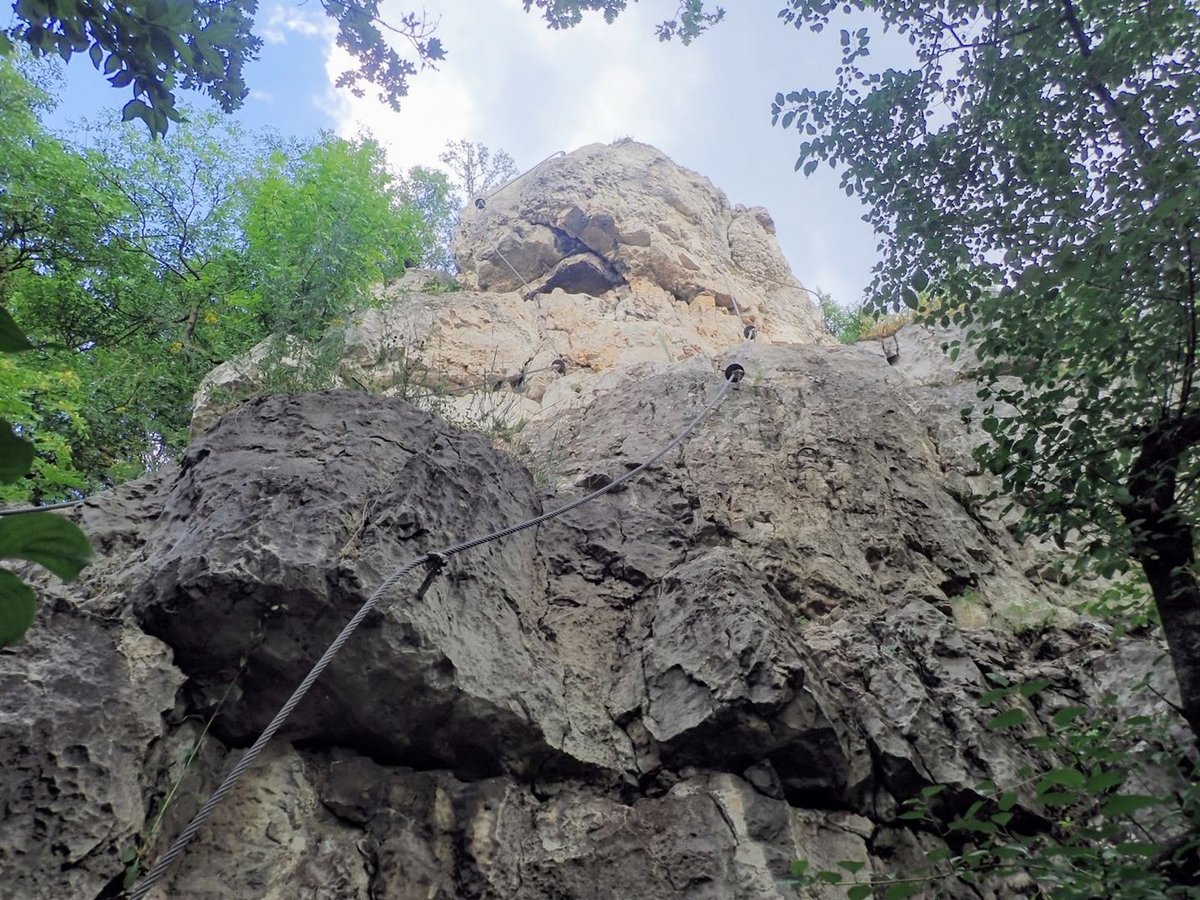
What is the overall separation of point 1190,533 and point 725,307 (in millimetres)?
9308

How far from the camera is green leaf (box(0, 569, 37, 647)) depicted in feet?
2.68

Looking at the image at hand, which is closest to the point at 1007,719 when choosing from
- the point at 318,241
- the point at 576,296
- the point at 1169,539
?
the point at 1169,539

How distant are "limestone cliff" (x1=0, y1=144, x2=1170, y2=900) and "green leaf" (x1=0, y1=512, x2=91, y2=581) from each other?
98.6 inches

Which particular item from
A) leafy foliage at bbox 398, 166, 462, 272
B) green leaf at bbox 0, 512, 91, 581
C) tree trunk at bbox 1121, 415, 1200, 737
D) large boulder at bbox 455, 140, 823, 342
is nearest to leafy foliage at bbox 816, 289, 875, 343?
large boulder at bbox 455, 140, 823, 342

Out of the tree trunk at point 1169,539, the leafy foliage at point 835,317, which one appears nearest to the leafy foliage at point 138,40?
the tree trunk at point 1169,539

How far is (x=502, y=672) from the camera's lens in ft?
12.2

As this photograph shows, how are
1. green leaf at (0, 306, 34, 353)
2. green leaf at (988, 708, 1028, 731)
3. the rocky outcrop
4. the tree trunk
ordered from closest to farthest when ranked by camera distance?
1. green leaf at (0, 306, 34, 353)
2. green leaf at (988, 708, 1028, 731)
3. the rocky outcrop
4. the tree trunk

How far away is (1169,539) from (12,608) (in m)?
4.08

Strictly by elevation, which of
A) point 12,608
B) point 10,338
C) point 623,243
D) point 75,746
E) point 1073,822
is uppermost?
point 623,243

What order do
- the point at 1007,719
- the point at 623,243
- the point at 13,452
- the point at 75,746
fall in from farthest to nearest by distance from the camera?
the point at 623,243 → the point at 75,746 → the point at 1007,719 → the point at 13,452

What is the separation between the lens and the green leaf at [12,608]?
0.82m

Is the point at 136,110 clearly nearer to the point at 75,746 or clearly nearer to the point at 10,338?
the point at 75,746

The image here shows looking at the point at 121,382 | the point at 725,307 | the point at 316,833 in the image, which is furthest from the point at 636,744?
the point at 725,307

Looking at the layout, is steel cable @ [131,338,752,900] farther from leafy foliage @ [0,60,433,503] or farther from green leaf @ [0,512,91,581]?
leafy foliage @ [0,60,433,503]
